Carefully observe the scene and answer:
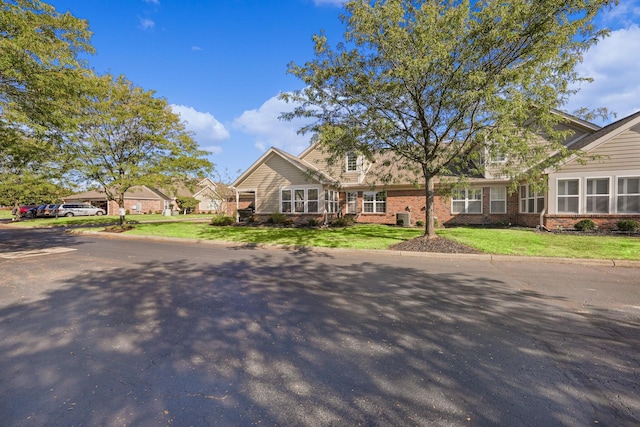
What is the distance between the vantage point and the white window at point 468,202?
64.5ft

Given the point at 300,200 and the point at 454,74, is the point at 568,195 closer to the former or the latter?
the point at 454,74

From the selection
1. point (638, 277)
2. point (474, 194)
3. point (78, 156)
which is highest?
point (78, 156)

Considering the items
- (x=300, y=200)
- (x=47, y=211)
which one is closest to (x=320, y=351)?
(x=300, y=200)

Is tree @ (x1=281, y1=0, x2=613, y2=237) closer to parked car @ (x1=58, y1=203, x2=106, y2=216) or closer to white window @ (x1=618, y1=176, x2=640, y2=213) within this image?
white window @ (x1=618, y1=176, x2=640, y2=213)

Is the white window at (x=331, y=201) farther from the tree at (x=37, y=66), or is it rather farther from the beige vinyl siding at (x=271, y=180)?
the tree at (x=37, y=66)

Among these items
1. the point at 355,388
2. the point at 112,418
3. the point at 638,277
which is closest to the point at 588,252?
the point at 638,277

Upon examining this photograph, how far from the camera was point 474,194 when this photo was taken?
1978 cm

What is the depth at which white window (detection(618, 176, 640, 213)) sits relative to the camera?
13.9 m

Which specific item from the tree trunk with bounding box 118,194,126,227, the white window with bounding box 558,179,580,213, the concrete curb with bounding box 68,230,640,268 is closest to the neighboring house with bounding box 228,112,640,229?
the white window with bounding box 558,179,580,213

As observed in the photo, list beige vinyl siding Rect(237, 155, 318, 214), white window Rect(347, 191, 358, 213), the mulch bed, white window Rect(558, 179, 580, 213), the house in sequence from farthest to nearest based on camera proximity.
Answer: the house → white window Rect(347, 191, 358, 213) → beige vinyl siding Rect(237, 155, 318, 214) → white window Rect(558, 179, 580, 213) → the mulch bed

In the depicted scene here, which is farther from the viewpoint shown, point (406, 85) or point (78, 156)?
point (78, 156)

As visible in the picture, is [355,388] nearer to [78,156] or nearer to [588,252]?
[588,252]

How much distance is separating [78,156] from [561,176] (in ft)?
86.9

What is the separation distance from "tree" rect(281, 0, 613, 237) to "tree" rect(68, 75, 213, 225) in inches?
446
